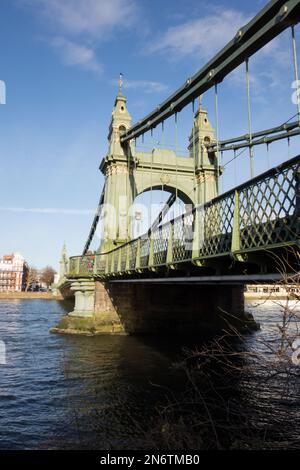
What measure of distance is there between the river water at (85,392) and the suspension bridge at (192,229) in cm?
133

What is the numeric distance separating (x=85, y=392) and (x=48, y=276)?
12946cm

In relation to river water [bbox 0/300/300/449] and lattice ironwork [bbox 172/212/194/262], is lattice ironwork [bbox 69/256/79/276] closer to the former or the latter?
river water [bbox 0/300/300/449]

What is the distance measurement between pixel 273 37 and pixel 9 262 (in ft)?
397

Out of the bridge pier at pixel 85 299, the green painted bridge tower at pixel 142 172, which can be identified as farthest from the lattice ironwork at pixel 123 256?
the green painted bridge tower at pixel 142 172

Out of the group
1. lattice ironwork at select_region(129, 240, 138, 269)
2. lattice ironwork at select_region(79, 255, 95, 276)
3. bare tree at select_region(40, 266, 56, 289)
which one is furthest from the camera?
bare tree at select_region(40, 266, 56, 289)

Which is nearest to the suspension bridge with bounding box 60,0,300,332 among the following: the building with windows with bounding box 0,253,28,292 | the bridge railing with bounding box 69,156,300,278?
the bridge railing with bounding box 69,156,300,278

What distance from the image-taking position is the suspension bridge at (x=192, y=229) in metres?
6.71

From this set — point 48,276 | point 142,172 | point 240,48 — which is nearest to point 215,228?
point 240,48

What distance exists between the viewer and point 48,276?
13500 cm

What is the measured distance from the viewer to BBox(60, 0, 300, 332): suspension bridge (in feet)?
22.0

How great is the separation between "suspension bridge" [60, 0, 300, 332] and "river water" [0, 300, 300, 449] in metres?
1.33

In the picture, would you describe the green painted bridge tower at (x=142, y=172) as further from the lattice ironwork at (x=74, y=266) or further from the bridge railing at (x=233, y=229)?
the bridge railing at (x=233, y=229)

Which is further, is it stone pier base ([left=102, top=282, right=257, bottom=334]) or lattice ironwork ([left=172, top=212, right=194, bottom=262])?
stone pier base ([left=102, top=282, right=257, bottom=334])

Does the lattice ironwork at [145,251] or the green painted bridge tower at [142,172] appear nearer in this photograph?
the lattice ironwork at [145,251]
